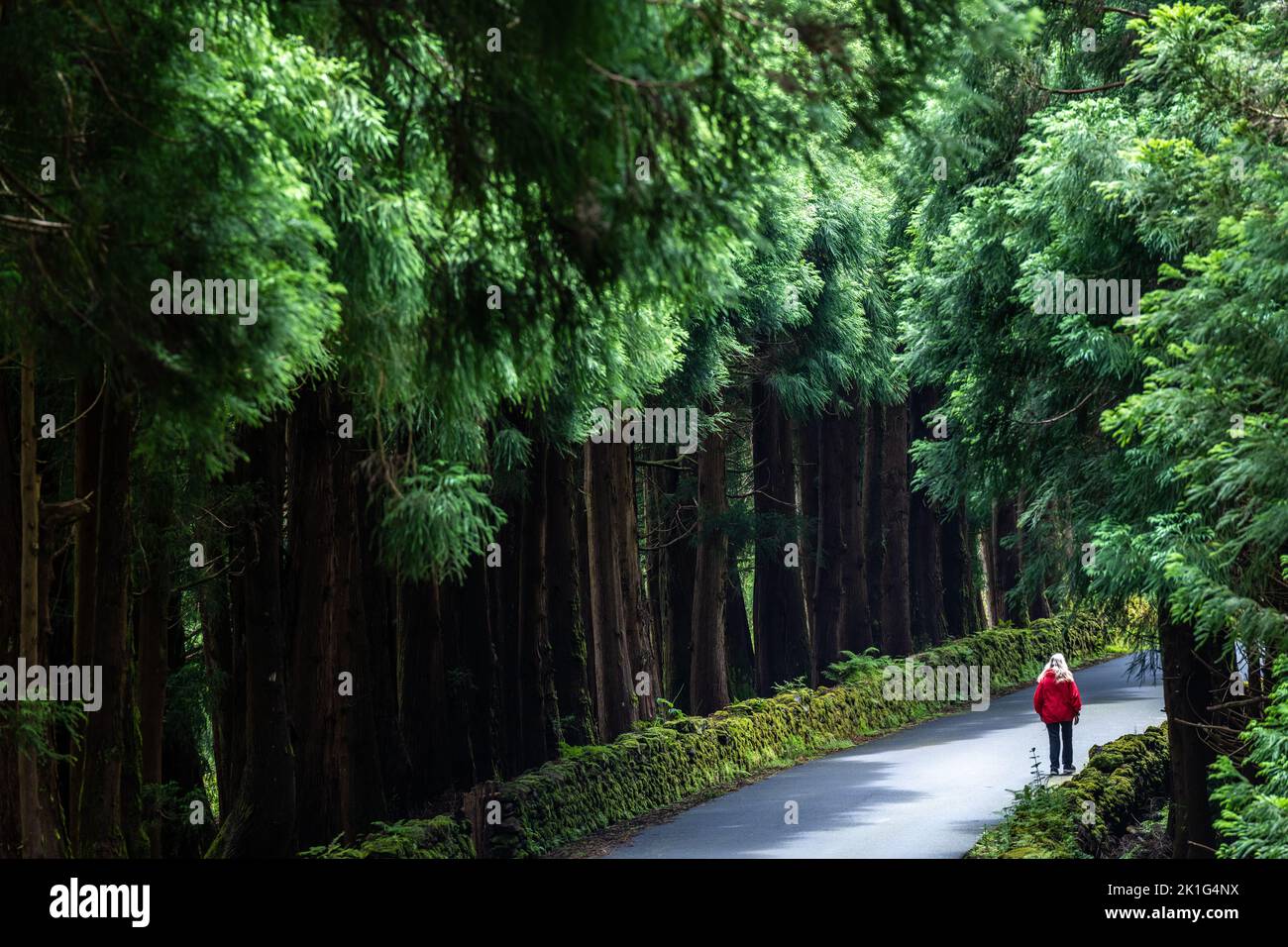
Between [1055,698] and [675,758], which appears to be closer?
[1055,698]

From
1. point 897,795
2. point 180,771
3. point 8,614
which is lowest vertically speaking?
Answer: point 897,795

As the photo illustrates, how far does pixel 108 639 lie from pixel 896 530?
961 inches

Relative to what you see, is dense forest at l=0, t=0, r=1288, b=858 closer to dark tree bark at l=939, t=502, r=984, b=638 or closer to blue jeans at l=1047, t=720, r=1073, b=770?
blue jeans at l=1047, t=720, r=1073, b=770

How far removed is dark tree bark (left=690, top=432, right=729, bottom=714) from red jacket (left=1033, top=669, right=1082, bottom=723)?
8.45 m

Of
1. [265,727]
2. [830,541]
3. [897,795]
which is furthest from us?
[830,541]

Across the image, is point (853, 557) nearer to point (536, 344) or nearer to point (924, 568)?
point (924, 568)

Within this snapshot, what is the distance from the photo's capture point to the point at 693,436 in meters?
25.1

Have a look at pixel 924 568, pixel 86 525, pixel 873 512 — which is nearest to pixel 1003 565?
pixel 924 568

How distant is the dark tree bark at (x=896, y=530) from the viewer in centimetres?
3538

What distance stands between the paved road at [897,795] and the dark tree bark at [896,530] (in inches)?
147

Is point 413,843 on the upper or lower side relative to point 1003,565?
lower

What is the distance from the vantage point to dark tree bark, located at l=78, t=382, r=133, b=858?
1269 cm

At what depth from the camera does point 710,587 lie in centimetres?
2978
